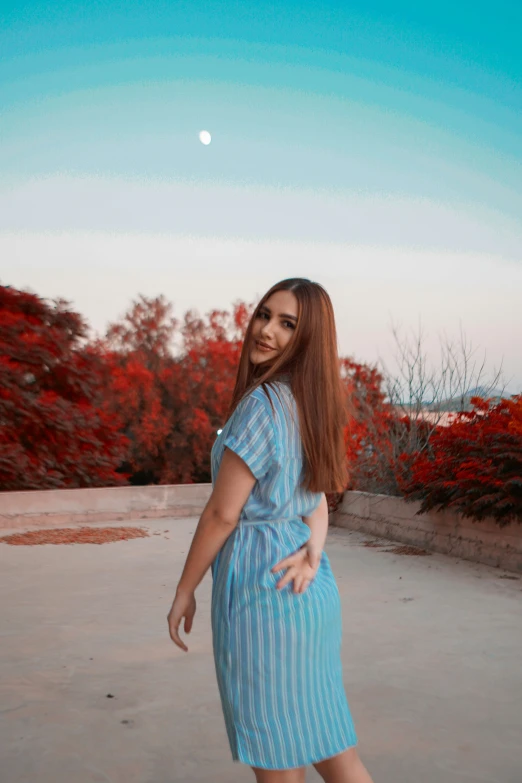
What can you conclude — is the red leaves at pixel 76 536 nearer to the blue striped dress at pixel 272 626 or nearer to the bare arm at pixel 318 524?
the bare arm at pixel 318 524

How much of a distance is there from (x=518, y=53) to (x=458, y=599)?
338 inches

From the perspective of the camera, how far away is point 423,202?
12.4 meters

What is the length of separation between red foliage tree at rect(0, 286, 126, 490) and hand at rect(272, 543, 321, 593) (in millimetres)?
9205

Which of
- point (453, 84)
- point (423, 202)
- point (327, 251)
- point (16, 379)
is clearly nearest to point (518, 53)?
point (453, 84)

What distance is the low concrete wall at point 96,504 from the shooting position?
9219 mm

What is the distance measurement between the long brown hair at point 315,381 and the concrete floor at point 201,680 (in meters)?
1.37

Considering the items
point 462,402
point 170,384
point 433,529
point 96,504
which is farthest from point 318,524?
point 170,384

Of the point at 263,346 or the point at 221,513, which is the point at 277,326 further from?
the point at 221,513

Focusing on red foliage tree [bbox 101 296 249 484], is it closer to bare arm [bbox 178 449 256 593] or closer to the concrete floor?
the concrete floor

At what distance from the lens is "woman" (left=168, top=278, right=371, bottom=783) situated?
1.35m

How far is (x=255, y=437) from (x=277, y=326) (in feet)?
0.92

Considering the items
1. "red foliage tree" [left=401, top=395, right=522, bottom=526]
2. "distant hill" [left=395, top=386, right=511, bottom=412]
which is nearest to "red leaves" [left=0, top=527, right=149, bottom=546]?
"red foliage tree" [left=401, top=395, right=522, bottom=526]

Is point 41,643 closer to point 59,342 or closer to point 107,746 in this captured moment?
point 107,746

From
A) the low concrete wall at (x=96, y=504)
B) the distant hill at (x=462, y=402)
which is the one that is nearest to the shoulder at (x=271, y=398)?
the distant hill at (x=462, y=402)
